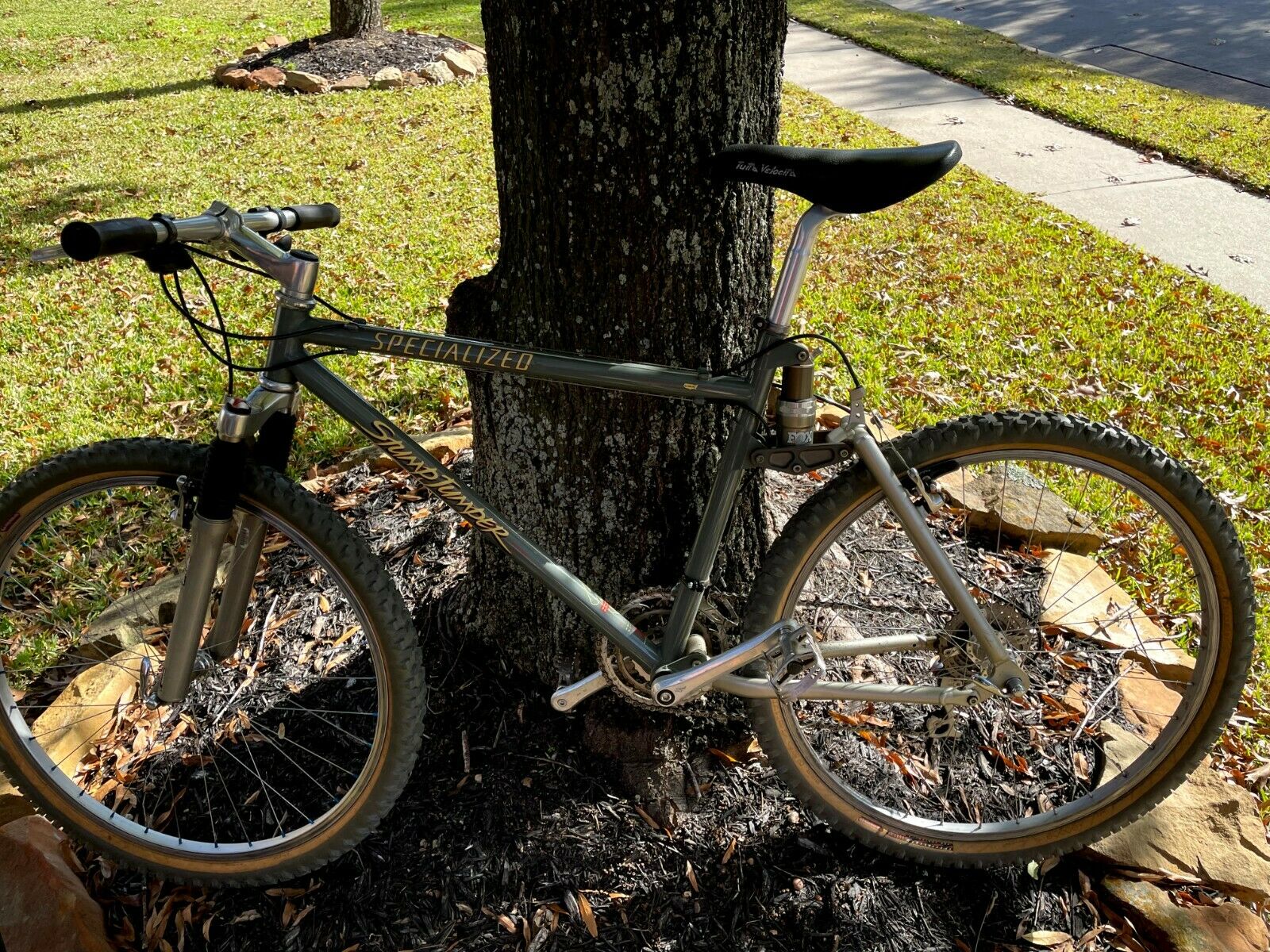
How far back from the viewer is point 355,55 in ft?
30.7

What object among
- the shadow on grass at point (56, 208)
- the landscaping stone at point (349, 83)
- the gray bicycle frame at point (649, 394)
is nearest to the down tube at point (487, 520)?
the gray bicycle frame at point (649, 394)

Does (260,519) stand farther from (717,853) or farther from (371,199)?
(371,199)

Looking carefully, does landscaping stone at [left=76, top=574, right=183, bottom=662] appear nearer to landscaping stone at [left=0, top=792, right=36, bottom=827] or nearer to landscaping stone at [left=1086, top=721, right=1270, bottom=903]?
landscaping stone at [left=0, top=792, right=36, bottom=827]

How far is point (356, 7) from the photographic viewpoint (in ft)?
31.9

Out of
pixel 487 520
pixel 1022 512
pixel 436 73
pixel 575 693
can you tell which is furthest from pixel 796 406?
pixel 436 73

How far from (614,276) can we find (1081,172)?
18.9 feet

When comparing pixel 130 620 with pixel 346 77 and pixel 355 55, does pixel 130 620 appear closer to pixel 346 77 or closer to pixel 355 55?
pixel 346 77

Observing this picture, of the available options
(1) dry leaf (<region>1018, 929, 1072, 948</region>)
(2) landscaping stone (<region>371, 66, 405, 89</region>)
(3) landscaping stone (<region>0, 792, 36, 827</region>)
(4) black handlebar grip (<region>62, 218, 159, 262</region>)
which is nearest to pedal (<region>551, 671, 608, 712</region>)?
(1) dry leaf (<region>1018, 929, 1072, 948</region>)

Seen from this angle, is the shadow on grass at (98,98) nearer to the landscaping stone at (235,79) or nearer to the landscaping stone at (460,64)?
the landscaping stone at (235,79)

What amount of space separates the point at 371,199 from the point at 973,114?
16.3 ft

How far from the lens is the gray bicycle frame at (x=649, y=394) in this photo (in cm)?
192

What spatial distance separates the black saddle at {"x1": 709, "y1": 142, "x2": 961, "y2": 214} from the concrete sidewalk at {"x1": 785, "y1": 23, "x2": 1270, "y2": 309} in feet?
13.4

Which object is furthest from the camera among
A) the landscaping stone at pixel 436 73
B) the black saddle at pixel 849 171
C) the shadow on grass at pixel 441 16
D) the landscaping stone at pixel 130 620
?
the shadow on grass at pixel 441 16

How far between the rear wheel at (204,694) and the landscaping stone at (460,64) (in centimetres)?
724
